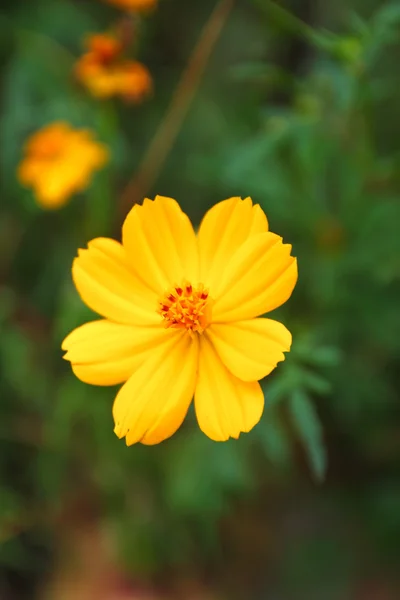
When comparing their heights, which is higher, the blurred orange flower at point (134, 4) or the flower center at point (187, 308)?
the blurred orange flower at point (134, 4)

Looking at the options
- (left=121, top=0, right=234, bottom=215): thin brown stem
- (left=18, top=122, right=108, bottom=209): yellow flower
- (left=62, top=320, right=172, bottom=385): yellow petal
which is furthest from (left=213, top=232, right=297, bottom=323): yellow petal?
(left=121, top=0, right=234, bottom=215): thin brown stem

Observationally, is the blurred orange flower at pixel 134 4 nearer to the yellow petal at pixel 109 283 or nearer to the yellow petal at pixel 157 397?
the yellow petal at pixel 109 283

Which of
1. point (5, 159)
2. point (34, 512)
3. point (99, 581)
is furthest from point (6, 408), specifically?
point (5, 159)

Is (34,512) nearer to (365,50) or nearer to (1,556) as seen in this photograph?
(1,556)

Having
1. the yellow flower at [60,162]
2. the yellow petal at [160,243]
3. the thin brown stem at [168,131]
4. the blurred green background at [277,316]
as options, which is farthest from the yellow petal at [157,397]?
the thin brown stem at [168,131]

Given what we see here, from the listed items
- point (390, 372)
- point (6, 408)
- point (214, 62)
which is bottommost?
point (6, 408)

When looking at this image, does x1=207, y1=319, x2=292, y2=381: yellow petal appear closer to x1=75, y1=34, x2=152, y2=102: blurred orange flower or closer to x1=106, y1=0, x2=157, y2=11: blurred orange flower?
x1=75, y1=34, x2=152, y2=102: blurred orange flower
